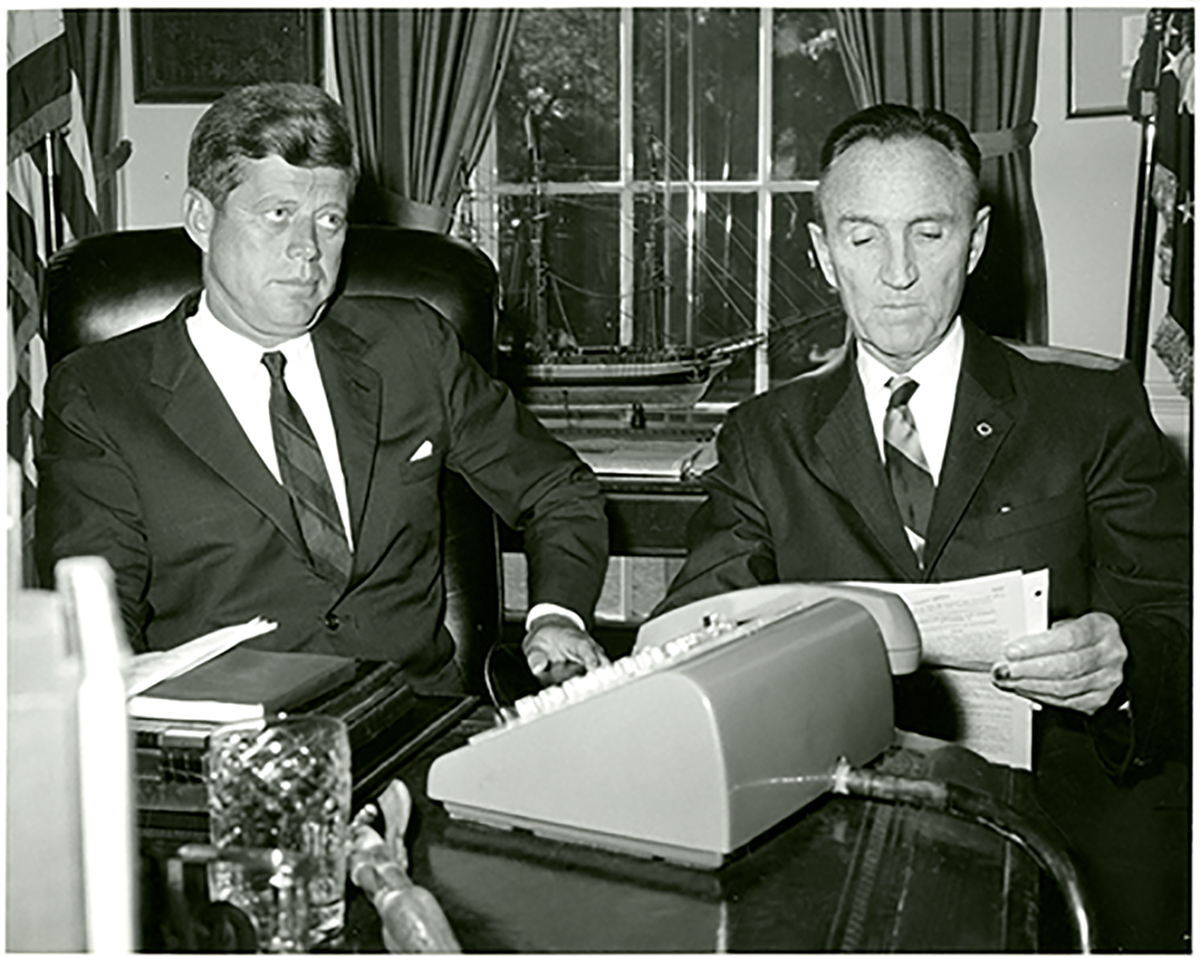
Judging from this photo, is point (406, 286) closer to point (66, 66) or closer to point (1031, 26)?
point (66, 66)

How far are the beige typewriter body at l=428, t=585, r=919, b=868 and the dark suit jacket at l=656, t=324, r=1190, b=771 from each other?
71 centimetres

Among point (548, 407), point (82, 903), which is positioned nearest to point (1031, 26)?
point (548, 407)

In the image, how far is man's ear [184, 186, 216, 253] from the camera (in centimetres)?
208

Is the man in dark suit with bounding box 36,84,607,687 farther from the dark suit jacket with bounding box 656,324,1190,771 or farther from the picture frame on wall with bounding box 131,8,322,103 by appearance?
the picture frame on wall with bounding box 131,8,322,103

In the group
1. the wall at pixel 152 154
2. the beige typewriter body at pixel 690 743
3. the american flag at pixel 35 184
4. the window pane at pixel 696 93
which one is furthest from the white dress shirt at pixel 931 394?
the wall at pixel 152 154

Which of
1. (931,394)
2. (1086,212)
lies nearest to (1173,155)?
(1086,212)

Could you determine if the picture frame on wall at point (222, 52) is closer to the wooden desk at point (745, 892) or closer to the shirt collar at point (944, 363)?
the shirt collar at point (944, 363)

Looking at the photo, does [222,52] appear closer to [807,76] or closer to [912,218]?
[807,76]

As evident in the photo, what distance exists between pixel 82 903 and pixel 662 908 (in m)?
0.54

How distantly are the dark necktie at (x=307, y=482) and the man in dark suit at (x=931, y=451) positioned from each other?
1.70 ft

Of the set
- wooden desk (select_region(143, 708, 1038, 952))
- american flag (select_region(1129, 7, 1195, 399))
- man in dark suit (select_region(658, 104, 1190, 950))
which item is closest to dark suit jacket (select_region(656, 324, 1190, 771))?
man in dark suit (select_region(658, 104, 1190, 950))

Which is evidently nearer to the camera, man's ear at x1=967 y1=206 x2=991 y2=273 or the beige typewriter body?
the beige typewriter body

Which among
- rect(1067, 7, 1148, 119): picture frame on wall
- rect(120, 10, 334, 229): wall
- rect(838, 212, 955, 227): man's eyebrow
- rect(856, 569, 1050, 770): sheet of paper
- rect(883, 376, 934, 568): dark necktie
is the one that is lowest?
rect(856, 569, 1050, 770): sheet of paper

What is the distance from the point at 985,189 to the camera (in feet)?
11.6
